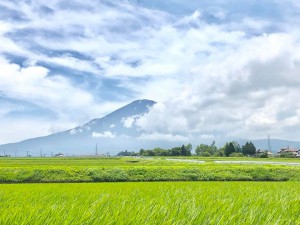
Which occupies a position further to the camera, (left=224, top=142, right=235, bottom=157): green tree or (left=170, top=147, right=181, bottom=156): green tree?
(left=170, top=147, right=181, bottom=156): green tree

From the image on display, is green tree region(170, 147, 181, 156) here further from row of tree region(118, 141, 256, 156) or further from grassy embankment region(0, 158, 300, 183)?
grassy embankment region(0, 158, 300, 183)

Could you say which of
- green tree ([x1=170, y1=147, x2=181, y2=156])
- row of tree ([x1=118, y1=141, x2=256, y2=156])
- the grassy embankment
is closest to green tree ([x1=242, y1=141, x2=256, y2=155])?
row of tree ([x1=118, y1=141, x2=256, y2=156])

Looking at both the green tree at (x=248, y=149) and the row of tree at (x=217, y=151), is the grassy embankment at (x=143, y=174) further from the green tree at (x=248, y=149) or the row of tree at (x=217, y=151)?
the green tree at (x=248, y=149)

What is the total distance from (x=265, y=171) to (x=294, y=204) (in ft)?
102

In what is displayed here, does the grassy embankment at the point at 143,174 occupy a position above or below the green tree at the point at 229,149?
below

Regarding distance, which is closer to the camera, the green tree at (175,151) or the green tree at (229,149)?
the green tree at (229,149)

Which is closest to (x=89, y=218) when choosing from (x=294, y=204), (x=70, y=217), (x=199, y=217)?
(x=70, y=217)

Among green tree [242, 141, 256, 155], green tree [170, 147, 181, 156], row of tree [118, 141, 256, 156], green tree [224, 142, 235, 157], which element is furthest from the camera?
green tree [170, 147, 181, 156]

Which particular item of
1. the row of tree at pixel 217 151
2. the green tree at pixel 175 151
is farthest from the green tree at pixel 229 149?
the green tree at pixel 175 151

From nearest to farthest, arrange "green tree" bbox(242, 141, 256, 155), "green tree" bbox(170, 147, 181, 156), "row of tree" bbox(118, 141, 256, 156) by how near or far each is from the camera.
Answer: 1. "row of tree" bbox(118, 141, 256, 156)
2. "green tree" bbox(242, 141, 256, 155)
3. "green tree" bbox(170, 147, 181, 156)

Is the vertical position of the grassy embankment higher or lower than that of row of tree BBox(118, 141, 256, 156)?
lower

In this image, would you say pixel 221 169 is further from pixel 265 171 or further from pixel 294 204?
pixel 294 204

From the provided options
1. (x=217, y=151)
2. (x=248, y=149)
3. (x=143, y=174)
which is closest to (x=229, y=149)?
(x=248, y=149)

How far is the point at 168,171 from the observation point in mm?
32344
